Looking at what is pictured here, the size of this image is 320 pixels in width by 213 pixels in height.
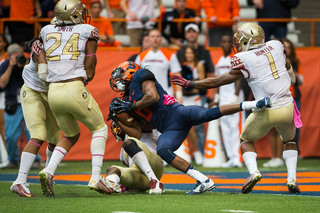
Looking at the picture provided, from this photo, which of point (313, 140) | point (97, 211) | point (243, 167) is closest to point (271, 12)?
point (313, 140)

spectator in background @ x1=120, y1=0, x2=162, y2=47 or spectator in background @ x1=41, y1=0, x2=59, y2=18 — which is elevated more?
spectator in background @ x1=41, y1=0, x2=59, y2=18

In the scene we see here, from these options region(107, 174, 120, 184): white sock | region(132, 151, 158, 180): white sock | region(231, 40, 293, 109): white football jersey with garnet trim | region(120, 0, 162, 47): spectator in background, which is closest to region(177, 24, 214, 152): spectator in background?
region(120, 0, 162, 47): spectator in background

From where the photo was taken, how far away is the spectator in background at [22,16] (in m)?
11.8

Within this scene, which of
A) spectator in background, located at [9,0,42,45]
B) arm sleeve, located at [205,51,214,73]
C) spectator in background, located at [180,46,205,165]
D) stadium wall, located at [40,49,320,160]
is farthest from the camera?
spectator in background, located at [9,0,42,45]

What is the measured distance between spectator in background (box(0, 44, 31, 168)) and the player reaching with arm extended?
384 centimetres

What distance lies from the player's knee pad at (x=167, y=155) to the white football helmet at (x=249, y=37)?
4.50 feet

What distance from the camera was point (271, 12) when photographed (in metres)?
12.2

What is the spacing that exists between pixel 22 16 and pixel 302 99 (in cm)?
537

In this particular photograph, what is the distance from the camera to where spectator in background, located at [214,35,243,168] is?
1062cm

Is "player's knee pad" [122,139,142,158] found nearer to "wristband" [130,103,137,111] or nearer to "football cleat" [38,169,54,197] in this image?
"wristband" [130,103,137,111]

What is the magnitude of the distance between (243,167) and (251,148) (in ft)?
12.4

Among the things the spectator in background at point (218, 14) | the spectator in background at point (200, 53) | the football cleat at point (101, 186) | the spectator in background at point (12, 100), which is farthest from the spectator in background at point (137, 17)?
the football cleat at point (101, 186)

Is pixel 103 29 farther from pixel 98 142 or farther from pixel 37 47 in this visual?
pixel 98 142

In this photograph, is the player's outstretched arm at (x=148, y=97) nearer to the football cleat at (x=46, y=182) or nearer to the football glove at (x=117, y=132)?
the football glove at (x=117, y=132)
